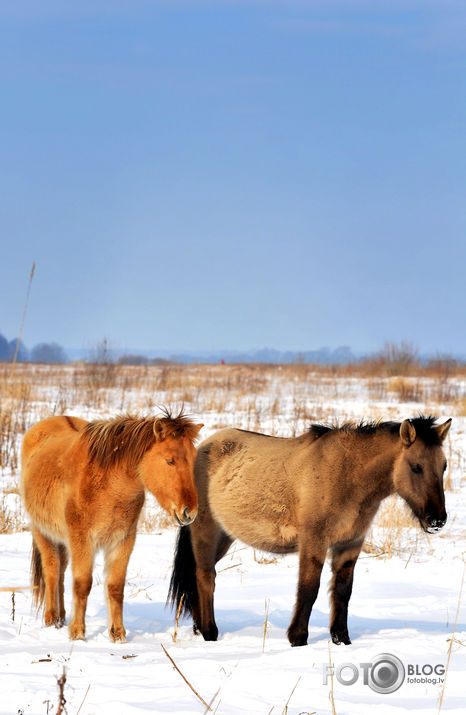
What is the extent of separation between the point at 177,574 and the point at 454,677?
2200 millimetres

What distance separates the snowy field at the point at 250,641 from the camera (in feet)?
11.6

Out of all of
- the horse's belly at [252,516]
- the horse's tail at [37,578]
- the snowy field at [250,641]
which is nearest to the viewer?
the snowy field at [250,641]

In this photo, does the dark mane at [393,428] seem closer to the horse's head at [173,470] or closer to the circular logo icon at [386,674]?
the horse's head at [173,470]

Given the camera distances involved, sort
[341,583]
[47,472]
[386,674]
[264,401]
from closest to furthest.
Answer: [386,674] < [341,583] < [47,472] < [264,401]

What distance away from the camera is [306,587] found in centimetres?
479

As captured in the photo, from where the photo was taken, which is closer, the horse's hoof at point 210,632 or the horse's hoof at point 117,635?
the horse's hoof at point 117,635

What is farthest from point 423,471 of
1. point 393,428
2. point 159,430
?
point 159,430

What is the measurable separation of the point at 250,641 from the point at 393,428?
172 centimetres

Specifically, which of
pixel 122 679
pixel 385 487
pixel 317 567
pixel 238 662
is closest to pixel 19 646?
pixel 122 679

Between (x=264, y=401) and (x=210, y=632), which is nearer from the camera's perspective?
(x=210, y=632)

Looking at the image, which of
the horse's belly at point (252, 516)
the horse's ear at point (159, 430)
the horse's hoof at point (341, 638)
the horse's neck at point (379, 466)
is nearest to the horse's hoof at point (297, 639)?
the horse's hoof at point (341, 638)

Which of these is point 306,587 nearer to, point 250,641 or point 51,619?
point 250,641

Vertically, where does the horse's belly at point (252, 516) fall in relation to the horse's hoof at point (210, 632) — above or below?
above

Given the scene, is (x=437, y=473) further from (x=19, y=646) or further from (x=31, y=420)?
(x=31, y=420)
